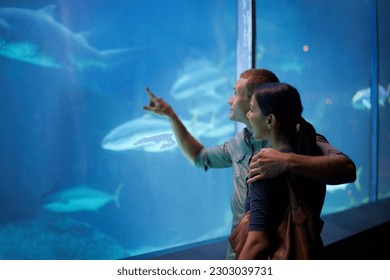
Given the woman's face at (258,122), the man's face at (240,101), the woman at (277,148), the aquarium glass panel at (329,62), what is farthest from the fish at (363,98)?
the woman's face at (258,122)

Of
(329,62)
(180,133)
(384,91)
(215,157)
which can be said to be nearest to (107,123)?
(180,133)

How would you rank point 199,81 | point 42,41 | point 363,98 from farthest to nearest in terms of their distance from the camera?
point 363,98, point 199,81, point 42,41

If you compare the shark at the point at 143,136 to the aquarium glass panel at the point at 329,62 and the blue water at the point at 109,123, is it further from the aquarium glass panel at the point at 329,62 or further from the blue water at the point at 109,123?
the aquarium glass panel at the point at 329,62

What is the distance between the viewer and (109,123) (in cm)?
340

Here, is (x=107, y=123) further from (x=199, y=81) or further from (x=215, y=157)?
(x=215, y=157)

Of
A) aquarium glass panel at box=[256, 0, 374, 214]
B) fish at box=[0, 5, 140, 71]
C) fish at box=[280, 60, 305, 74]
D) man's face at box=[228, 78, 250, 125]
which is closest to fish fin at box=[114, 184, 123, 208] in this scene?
fish at box=[0, 5, 140, 71]

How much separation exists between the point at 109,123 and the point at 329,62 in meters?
4.24

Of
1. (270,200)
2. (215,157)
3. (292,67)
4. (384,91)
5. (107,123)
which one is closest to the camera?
(270,200)

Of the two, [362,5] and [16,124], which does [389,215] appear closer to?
[362,5]

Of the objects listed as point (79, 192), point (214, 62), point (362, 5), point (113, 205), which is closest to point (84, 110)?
point (79, 192)

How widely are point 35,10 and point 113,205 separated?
1938 millimetres

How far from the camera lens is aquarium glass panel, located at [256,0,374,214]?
5.06 meters

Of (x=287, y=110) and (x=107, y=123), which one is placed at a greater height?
(x=107, y=123)

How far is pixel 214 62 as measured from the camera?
14.1ft
